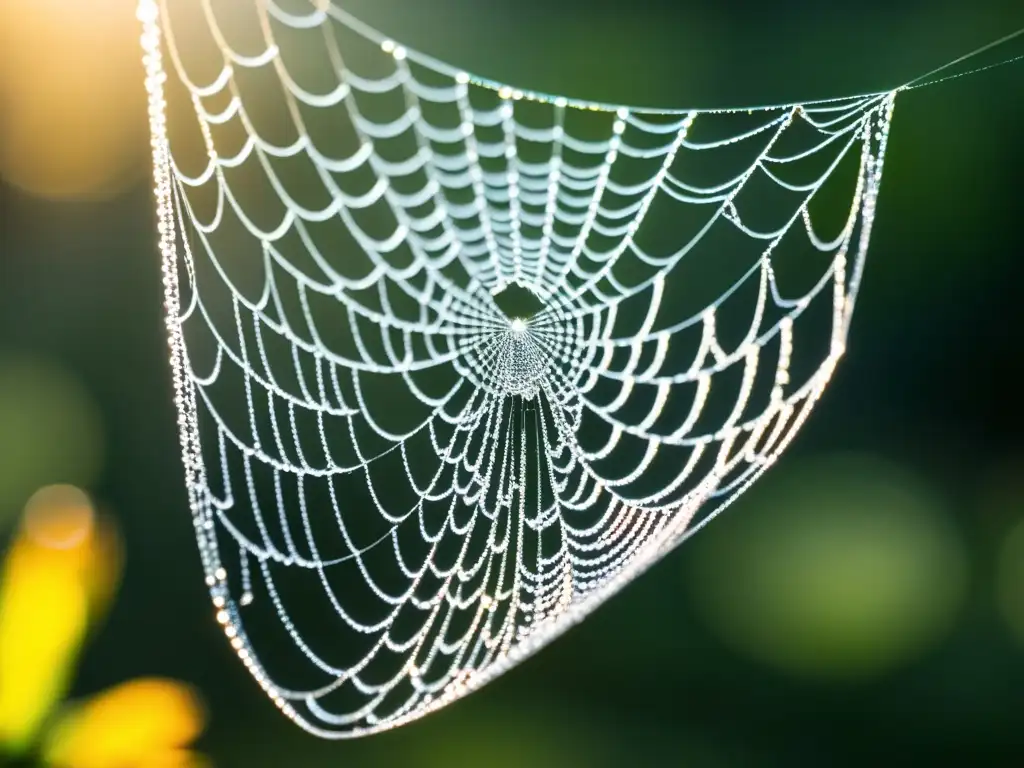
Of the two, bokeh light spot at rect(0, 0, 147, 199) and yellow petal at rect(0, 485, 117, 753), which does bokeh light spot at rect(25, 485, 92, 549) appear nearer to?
yellow petal at rect(0, 485, 117, 753)

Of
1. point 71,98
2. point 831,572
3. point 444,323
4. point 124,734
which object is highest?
point 71,98

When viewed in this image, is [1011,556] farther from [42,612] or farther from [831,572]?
[42,612]

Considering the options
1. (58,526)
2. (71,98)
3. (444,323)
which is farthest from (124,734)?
(71,98)

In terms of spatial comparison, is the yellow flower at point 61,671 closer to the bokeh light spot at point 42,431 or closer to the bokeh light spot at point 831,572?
the bokeh light spot at point 42,431

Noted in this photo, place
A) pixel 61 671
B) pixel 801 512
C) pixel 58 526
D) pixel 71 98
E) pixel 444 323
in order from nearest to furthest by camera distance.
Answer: pixel 61 671, pixel 58 526, pixel 444 323, pixel 71 98, pixel 801 512

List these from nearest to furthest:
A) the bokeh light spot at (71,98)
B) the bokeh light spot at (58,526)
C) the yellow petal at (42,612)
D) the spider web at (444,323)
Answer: the yellow petal at (42,612) → the bokeh light spot at (58,526) → the spider web at (444,323) → the bokeh light spot at (71,98)

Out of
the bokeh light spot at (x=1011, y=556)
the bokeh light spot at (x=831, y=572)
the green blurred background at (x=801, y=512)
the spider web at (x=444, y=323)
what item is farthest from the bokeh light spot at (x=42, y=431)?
the bokeh light spot at (x=1011, y=556)
